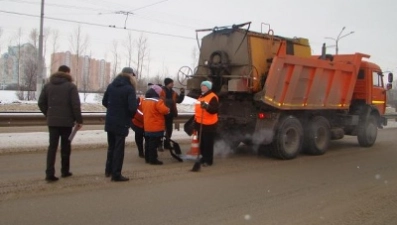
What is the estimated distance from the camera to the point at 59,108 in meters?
6.37

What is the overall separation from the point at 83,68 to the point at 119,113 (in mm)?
55286

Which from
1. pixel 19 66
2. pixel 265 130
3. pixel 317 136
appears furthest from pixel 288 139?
pixel 19 66

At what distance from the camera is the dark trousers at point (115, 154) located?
6.61 metres

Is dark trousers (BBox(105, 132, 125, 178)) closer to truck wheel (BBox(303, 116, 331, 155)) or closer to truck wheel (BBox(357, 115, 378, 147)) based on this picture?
truck wheel (BBox(303, 116, 331, 155))

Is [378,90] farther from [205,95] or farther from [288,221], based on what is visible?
[288,221]

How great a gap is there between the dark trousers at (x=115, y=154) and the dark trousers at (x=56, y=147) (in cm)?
68

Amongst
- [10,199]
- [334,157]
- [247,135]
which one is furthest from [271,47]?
[10,199]

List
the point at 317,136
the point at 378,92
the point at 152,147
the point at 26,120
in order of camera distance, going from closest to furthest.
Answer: the point at 152,147 < the point at 317,136 < the point at 26,120 < the point at 378,92

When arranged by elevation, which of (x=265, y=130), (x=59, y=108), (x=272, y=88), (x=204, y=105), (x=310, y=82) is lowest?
(x=265, y=130)

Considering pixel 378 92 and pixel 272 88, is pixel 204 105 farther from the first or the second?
pixel 378 92

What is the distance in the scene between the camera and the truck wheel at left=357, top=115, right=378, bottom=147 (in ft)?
40.2

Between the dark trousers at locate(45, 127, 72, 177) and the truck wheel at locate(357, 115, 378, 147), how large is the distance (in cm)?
896


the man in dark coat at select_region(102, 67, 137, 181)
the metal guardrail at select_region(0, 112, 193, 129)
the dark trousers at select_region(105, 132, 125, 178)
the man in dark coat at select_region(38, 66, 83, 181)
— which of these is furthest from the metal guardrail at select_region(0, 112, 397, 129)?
the man in dark coat at select_region(102, 67, 137, 181)

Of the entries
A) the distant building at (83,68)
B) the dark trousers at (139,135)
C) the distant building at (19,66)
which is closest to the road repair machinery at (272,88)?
the dark trousers at (139,135)
